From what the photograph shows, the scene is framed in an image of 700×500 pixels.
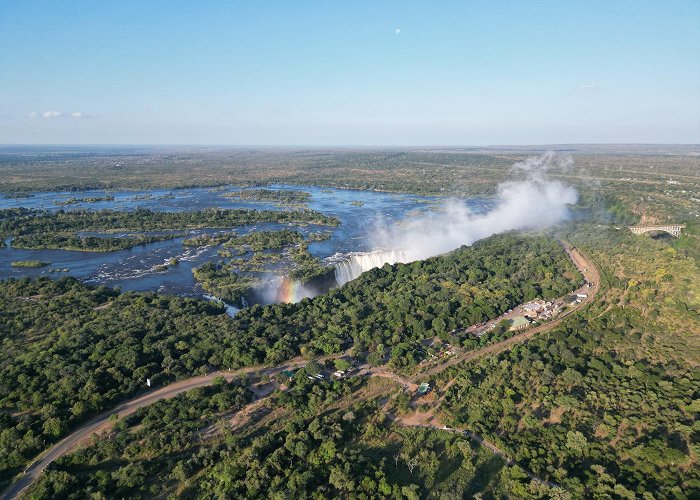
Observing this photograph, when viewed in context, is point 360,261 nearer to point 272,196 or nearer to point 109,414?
point 109,414

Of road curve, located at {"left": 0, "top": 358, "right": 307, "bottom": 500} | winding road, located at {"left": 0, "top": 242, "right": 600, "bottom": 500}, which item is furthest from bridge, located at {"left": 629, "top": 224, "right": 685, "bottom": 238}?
road curve, located at {"left": 0, "top": 358, "right": 307, "bottom": 500}

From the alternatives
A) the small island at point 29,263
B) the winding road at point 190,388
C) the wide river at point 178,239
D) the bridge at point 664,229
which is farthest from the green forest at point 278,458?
the bridge at point 664,229

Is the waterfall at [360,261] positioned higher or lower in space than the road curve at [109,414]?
higher

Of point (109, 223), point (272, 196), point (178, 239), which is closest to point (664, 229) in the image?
point (178, 239)

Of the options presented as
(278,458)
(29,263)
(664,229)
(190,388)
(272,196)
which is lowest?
(190,388)

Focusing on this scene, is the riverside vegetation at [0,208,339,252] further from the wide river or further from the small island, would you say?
the small island

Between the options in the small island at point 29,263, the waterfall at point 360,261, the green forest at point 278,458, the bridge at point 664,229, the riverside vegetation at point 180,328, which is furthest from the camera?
the bridge at point 664,229

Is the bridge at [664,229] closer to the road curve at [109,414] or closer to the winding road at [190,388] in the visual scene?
the winding road at [190,388]
